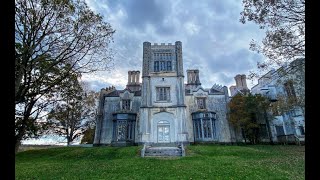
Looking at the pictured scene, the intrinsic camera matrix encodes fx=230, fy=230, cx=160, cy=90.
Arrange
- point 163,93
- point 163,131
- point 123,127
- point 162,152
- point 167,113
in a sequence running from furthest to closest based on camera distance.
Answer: point 163,93, point 123,127, point 167,113, point 163,131, point 162,152

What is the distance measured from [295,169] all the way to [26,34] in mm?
15456

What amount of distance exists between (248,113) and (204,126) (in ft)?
19.3

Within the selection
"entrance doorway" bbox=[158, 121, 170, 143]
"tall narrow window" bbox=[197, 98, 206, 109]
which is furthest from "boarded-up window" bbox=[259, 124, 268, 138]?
"entrance doorway" bbox=[158, 121, 170, 143]

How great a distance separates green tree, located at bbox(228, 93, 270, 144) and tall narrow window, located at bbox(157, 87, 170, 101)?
8762 mm

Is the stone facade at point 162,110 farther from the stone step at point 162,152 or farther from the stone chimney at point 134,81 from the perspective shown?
the stone chimney at point 134,81

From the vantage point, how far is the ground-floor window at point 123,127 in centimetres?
2938

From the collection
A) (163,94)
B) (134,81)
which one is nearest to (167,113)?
(163,94)

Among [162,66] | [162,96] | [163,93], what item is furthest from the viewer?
[162,66]

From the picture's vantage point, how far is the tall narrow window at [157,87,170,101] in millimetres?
29766

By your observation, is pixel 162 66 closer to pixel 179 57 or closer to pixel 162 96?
pixel 179 57

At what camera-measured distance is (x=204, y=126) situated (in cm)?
2988

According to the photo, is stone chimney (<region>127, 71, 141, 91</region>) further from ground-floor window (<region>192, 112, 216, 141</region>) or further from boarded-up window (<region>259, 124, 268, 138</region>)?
boarded-up window (<region>259, 124, 268, 138</region>)

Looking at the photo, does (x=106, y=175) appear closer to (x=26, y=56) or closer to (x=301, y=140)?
(x=26, y=56)

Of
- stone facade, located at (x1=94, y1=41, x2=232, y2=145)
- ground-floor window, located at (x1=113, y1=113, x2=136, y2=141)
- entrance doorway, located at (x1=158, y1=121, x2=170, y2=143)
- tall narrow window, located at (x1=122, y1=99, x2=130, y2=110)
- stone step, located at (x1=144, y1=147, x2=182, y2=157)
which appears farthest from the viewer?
tall narrow window, located at (x1=122, y1=99, x2=130, y2=110)
